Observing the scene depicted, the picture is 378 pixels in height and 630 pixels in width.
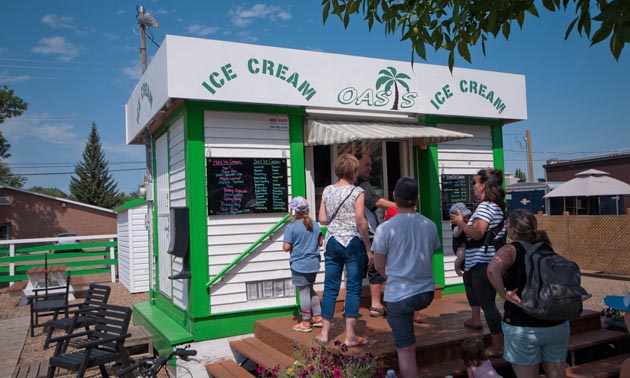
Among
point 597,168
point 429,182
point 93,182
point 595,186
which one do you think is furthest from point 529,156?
point 93,182

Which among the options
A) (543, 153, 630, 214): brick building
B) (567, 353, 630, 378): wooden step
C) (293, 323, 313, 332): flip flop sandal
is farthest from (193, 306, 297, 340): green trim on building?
(543, 153, 630, 214): brick building

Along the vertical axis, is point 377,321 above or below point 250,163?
below

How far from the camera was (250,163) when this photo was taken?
19.6ft

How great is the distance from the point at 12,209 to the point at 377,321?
28.9m

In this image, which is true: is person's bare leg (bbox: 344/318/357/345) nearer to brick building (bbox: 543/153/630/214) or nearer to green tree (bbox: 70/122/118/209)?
brick building (bbox: 543/153/630/214)

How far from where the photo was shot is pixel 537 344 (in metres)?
3.24

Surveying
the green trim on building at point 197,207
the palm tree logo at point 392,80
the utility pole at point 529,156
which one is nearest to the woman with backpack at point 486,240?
the palm tree logo at point 392,80

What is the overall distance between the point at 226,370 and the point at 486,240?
2802mm

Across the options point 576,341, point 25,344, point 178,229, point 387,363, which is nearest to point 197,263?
point 178,229

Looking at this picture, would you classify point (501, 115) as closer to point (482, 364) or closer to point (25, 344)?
point (482, 364)

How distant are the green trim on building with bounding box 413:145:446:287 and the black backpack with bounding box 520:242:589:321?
3.79 m

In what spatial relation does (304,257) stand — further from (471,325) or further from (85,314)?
(85,314)

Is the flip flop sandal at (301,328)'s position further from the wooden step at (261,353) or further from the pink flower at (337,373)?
the pink flower at (337,373)

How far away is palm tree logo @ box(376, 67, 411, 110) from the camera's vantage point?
6723 mm
